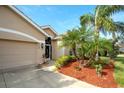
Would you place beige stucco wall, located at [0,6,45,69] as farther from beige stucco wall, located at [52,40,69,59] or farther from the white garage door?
beige stucco wall, located at [52,40,69,59]

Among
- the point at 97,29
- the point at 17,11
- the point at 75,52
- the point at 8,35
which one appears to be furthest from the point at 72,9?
the point at 8,35

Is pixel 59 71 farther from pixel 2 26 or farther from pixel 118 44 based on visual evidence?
pixel 118 44

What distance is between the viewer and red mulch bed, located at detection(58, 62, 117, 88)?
31.5 feet

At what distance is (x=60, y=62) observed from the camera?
514 inches

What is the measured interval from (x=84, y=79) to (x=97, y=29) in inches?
211

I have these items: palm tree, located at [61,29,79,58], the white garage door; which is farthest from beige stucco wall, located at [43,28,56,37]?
palm tree, located at [61,29,79,58]

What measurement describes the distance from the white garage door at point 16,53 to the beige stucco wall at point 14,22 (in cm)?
94

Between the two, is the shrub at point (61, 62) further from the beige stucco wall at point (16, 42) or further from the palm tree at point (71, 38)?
the beige stucco wall at point (16, 42)

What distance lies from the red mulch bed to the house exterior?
2805mm

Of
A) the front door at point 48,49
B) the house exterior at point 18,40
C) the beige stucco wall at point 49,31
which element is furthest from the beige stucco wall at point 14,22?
the beige stucco wall at point 49,31

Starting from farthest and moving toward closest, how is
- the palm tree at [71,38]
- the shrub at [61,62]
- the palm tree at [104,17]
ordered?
the palm tree at [104,17]
the shrub at [61,62]
the palm tree at [71,38]

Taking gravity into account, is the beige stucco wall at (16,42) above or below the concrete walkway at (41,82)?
above

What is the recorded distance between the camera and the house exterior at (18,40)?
1134 cm

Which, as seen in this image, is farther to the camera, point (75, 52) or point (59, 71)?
point (75, 52)
